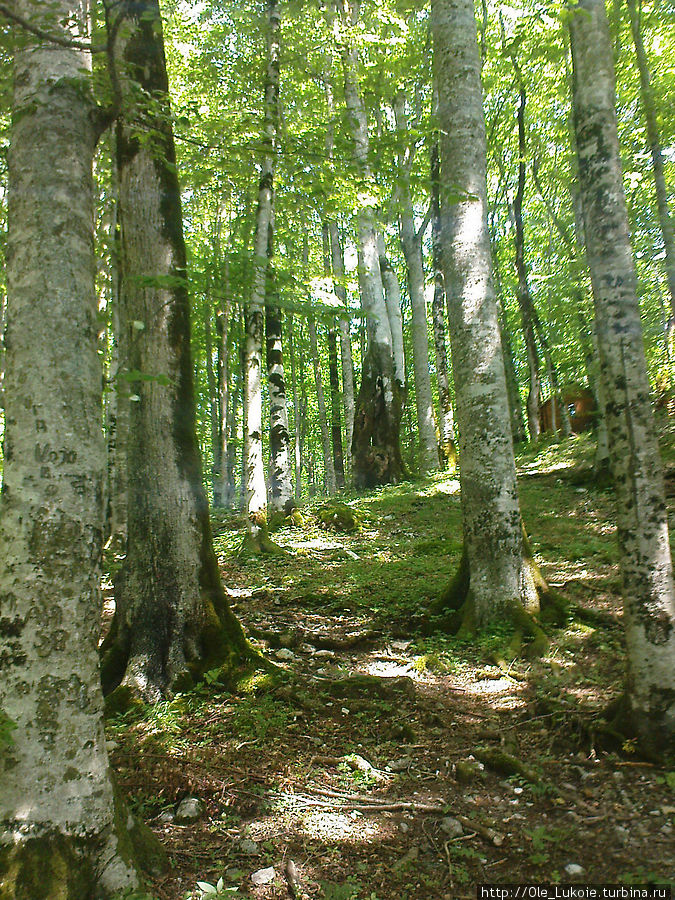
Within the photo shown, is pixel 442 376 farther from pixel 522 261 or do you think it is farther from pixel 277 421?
pixel 277 421

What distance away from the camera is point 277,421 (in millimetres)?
12578

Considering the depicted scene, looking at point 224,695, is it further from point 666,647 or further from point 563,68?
point 563,68

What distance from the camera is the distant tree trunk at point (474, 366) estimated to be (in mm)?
6047

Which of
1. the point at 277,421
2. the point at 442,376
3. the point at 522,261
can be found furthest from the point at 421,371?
the point at 277,421

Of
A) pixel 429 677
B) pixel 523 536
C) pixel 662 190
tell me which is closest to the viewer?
pixel 429 677

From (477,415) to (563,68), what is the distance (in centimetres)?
1593

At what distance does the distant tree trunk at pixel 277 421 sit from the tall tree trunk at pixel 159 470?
7073 mm

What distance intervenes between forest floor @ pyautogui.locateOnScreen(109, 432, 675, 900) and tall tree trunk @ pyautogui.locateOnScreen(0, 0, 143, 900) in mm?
632

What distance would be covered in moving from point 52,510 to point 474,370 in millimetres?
4957

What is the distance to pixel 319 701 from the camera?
478 cm

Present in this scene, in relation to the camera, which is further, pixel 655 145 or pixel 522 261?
pixel 522 261

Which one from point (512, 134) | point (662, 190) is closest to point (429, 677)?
Answer: point (662, 190)

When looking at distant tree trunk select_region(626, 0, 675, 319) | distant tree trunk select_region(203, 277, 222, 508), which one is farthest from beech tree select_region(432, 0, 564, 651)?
distant tree trunk select_region(203, 277, 222, 508)

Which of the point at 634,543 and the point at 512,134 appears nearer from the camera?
the point at 634,543
